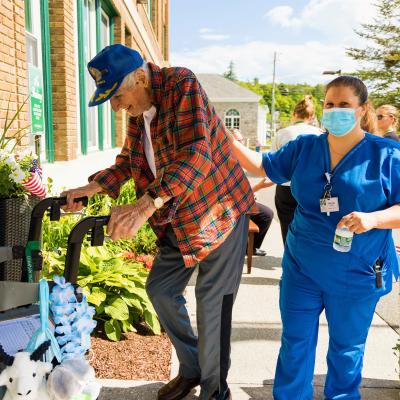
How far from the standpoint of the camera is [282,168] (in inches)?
110

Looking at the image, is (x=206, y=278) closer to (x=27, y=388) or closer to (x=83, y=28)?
(x=27, y=388)

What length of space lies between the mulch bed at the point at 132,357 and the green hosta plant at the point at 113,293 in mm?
86

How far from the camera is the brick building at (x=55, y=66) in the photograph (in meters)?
4.50

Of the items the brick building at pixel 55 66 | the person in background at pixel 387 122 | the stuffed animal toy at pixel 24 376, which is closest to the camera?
the stuffed animal toy at pixel 24 376

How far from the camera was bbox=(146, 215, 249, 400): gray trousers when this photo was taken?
255 centimetres

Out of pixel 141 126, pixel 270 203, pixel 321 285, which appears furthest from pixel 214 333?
pixel 270 203

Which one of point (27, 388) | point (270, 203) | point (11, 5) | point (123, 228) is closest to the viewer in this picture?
point (27, 388)

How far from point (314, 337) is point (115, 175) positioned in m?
1.54

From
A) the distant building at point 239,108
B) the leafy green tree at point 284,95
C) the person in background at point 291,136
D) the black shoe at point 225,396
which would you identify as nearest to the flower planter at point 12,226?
the black shoe at point 225,396

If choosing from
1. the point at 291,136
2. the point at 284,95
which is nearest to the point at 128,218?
the point at 291,136

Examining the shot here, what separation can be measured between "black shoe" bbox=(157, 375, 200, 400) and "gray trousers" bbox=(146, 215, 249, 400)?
0.37 ft

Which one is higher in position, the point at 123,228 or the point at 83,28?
the point at 83,28

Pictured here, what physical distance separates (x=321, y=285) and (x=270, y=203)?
10317 millimetres

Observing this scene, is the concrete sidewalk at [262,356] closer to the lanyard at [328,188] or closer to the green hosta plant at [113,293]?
the green hosta plant at [113,293]
